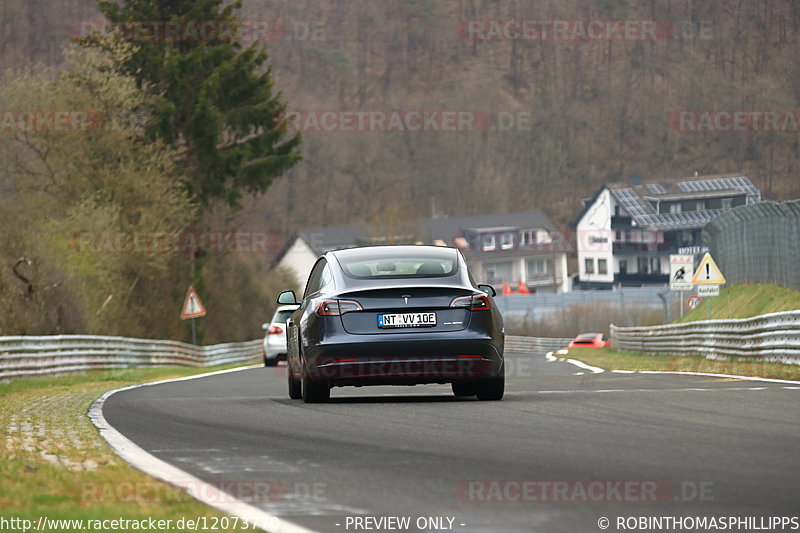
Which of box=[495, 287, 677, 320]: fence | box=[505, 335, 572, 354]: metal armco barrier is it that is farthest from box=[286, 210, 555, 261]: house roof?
box=[505, 335, 572, 354]: metal armco barrier

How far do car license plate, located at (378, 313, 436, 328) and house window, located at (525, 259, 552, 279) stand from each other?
125105 millimetres

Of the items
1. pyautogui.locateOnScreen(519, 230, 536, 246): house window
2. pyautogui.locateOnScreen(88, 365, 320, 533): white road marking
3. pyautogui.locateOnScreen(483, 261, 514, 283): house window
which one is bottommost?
pyautogui.locateOnScreen(483, 261, 514, 283): house window

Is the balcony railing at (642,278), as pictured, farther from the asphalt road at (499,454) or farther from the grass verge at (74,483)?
the grass verge at (74,483)

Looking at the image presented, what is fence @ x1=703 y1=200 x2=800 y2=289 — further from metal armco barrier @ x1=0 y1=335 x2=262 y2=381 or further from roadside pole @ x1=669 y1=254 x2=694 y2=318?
metal armco barrier @ x1=0 y1=335 x2=262 y2=381

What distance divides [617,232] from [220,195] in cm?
7084

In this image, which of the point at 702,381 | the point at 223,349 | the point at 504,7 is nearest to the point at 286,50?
the point at 504,7

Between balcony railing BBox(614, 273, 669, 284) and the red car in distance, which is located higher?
balcony railing BBox(614, 273, 669, 284)

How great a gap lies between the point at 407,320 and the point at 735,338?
41.8ft

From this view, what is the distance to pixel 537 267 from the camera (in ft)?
452

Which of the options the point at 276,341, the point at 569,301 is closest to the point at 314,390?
the point at 276,341

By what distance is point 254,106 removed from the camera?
186 feet

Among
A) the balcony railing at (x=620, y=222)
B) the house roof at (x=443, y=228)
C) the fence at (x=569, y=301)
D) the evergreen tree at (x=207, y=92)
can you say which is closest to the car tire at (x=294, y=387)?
the evergreen tree at (x=207, y=92)

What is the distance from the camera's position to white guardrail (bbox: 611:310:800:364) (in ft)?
65.1

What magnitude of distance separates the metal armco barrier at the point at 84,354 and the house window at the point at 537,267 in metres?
92.2
